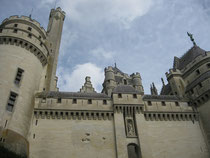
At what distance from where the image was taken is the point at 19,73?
65.3 feet

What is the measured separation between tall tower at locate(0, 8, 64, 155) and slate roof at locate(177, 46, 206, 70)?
19240 mm

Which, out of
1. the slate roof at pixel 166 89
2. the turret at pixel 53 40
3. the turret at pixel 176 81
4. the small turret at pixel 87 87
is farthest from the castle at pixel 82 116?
the small turret at pixel 87 87

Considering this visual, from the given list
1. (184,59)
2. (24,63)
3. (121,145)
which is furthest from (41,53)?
(184,59)

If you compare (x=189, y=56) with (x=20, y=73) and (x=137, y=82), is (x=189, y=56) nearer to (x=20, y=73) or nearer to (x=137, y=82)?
(x=137, y=82)

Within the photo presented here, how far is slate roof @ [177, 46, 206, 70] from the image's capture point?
28930mm

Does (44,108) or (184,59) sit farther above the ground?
(184,59)

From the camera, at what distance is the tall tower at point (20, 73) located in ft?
54.0

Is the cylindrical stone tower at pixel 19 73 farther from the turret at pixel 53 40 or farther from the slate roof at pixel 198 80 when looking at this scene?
the slate roof at pixel 198 80

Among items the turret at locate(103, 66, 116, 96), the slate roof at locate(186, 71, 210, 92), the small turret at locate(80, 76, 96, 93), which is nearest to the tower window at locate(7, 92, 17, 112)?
the turret at locate(103, 66, 116, 96)

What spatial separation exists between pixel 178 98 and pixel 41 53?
1738cm

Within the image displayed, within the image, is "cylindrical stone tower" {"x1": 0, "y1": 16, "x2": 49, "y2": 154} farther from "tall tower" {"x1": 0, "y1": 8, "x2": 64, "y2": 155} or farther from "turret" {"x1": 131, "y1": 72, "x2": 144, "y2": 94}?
"turret" {"x1": 131, "y1": 72, "x2": 144, "y2": 94}

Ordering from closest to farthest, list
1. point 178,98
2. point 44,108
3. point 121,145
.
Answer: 1. point 121,145
2. point 44,108
3. point 178,98

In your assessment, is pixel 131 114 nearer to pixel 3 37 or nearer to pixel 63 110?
pixel 63 110

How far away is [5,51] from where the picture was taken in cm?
2017
